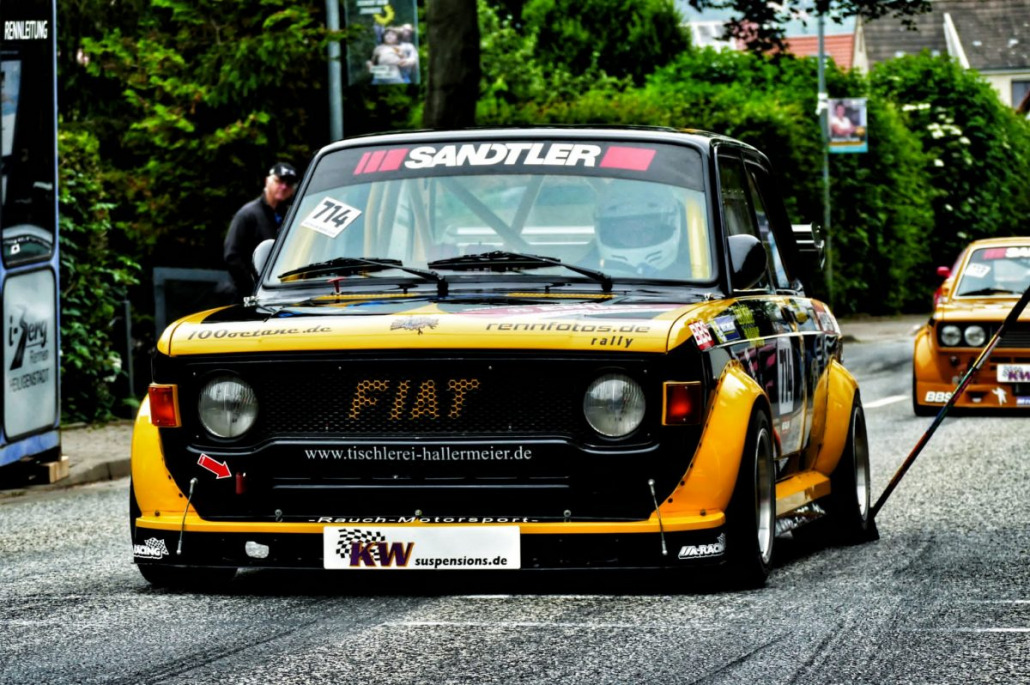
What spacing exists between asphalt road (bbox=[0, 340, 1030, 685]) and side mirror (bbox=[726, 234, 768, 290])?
1141 mm

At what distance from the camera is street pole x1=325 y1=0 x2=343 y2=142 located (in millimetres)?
21500

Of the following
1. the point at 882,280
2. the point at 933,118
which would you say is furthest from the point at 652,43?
the point at 882,280

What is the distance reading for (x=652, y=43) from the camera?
57906mm

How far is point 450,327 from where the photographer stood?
7105 mm

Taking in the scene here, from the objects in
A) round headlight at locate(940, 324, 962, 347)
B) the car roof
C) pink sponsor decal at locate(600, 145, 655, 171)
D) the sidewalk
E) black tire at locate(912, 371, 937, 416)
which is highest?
pink sponsor decal at locate(600, 145, 655, 171)

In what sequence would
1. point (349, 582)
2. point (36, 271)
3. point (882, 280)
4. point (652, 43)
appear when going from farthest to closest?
point (652, 43) → point (882, 280) → point (36, 271) → point (349, 582)

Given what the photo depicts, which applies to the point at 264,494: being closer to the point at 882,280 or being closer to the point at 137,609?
the point at 137,609

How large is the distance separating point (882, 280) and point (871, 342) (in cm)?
768

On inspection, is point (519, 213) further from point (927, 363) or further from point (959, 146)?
point (959, 146)

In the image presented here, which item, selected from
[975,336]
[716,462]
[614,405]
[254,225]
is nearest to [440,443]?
[614,405]

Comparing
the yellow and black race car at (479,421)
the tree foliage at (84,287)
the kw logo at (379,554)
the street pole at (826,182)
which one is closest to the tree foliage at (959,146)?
the street pole at (826,182)

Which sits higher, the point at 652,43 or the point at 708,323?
the point at 652,43

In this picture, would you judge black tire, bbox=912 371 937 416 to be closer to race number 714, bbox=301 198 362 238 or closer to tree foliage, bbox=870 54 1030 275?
race number 714, bbox=301 198 362 238

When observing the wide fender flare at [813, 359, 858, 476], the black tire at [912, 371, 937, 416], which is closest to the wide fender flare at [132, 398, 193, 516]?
the wide fender flare at [813, 359, 858, 476]
